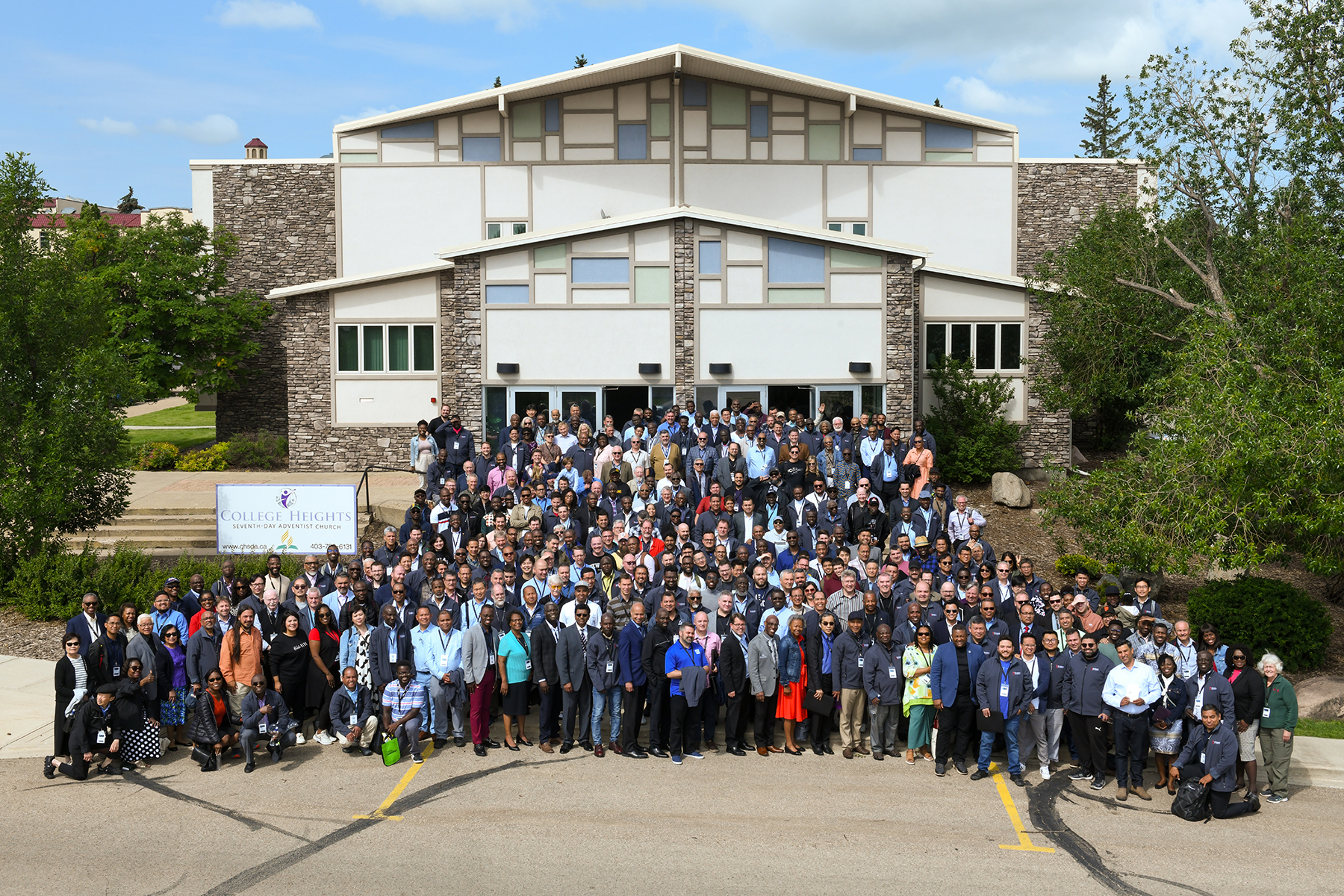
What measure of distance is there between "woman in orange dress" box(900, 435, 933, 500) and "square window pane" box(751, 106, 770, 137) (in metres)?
13.8

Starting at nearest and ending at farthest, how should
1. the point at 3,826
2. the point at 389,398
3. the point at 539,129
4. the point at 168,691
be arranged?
the point at 3,826 < the point at 168,691 < the point at 389,398 < the point at 539,129

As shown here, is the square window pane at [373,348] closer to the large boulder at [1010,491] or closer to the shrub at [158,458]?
the shrub at [158,458]

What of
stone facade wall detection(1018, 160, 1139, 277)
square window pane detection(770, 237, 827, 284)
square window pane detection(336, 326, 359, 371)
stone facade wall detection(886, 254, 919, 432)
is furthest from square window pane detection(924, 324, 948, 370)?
square window pane detection(336, 326, 359, 371)

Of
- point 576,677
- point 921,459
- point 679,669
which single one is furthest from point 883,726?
point 921,459

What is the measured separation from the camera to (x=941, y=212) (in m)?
28.6

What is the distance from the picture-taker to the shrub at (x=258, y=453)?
88.0 ft

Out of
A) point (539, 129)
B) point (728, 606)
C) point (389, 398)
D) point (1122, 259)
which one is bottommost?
point (728, 606)

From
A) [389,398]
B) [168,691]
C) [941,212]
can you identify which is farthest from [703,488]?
[941,212]

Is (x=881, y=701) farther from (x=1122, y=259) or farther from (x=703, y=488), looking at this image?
(x=1122, y=259)

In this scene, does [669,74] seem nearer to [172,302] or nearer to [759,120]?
[759,120]

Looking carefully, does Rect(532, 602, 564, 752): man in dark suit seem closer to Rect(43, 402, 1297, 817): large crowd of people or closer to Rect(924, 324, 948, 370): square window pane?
Rect(43, 402, 1297, 817): large crowd of people

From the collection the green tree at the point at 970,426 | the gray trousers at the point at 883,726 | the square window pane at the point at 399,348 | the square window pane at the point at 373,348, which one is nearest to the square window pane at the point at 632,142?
the square window pane at the point at 399,348

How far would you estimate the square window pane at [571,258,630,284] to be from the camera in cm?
2211

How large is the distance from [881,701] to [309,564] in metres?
7.11
